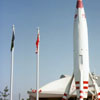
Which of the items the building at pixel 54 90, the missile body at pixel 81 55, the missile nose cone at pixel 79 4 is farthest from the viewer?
the building at pixel 54 90

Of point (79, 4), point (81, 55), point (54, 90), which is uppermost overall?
point (79, 4)

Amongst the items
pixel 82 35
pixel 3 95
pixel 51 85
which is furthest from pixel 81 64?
pixel 3 95

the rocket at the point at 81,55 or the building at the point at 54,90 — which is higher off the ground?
the rocket at the point at 81,55

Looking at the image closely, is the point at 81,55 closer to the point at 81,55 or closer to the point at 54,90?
the point at 81,55

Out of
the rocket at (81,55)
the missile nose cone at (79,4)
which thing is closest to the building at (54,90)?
the rocket at (81,55)

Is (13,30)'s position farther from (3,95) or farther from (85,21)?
(3,95)

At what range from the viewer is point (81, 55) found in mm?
31953

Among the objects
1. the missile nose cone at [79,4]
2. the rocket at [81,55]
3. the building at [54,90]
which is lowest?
the building at [54,90]

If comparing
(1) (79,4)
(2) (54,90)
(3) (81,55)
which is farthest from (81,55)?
(2) (54,90)

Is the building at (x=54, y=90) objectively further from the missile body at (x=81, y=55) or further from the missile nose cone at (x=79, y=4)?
the missile nose cone at (x=79, y=4)

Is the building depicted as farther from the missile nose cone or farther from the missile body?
the missile nose cone

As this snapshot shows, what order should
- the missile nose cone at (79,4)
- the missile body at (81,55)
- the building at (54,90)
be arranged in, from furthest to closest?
the building at (54,90), the missile nose cone at (79,4), the missile body at (81,55)

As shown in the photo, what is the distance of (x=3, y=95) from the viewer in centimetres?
8675

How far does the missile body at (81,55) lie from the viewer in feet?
104
